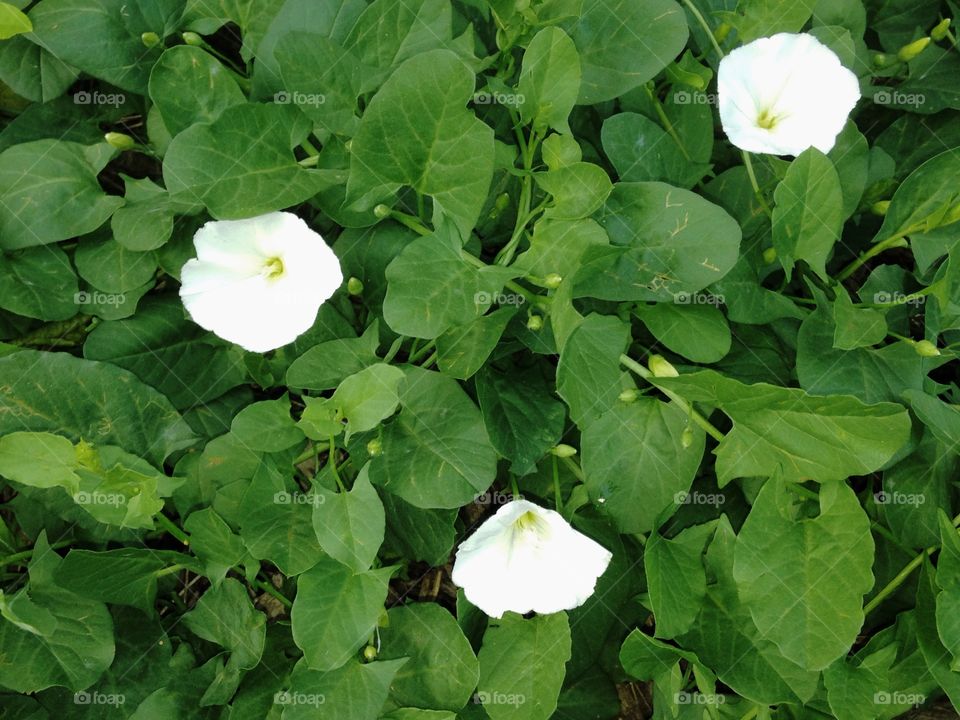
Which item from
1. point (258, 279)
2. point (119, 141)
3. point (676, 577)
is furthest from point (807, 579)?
point (119, 141)

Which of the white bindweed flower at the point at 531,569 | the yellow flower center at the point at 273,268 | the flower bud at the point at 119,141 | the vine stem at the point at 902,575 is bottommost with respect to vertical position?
the vine stem at the point at 902,575

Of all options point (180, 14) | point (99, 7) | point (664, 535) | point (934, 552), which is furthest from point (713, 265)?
point (99, 7)

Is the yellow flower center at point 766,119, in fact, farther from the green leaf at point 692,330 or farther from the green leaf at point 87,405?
the green leaf at point 87,405

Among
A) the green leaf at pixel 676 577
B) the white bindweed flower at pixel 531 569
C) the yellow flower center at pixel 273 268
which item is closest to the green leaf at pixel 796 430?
the green leaf at pixel 676 577

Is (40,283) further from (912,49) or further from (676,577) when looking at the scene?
(912,49)

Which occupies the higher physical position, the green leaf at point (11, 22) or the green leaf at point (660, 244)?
the green leaf at point (11, 22)

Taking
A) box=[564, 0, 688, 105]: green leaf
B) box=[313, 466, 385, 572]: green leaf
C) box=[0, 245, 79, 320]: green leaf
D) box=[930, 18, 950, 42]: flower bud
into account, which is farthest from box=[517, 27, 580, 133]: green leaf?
box=[0, 245, 79, 320]: green leaf
